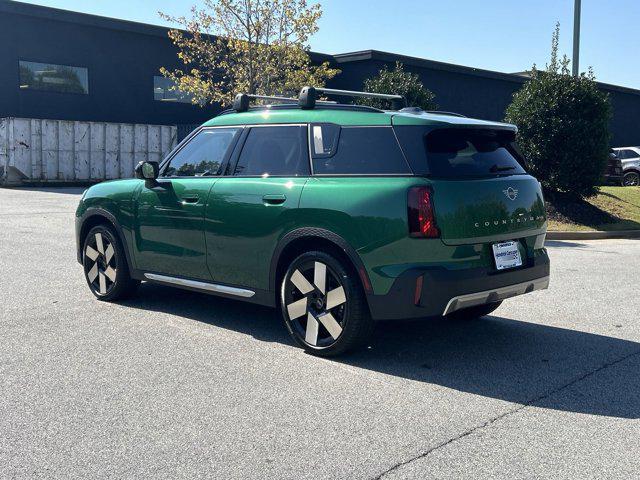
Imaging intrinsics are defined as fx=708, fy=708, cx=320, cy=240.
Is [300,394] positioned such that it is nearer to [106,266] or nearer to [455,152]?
[455,152]

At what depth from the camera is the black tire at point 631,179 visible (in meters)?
27.4

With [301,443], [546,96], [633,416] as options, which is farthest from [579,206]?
[301,443]

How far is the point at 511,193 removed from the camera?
523 cm

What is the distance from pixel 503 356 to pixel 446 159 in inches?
61.3

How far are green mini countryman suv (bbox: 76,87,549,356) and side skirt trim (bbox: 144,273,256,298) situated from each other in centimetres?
1

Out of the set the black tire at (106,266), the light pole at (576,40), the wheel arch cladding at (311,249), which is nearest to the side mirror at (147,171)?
the black tire at (106,266)

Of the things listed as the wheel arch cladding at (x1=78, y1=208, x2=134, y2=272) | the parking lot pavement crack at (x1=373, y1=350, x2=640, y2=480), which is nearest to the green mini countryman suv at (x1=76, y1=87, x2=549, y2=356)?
the wheel arch cladding at (x1=78, y1=208, x2=134, y2=272)

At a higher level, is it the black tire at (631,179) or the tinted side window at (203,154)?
the tinted side window at (203,154)

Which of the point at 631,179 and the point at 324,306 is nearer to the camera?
the point at 324,306

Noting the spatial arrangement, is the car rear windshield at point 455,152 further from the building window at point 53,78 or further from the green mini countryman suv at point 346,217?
the building window at point 53,78

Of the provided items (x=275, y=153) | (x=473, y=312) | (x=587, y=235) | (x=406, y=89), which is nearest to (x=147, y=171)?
(x=275, y=153)

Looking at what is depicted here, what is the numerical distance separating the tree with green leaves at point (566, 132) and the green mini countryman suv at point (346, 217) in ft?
34.2

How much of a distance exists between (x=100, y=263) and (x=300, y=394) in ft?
11.3

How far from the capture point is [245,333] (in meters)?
5.88
